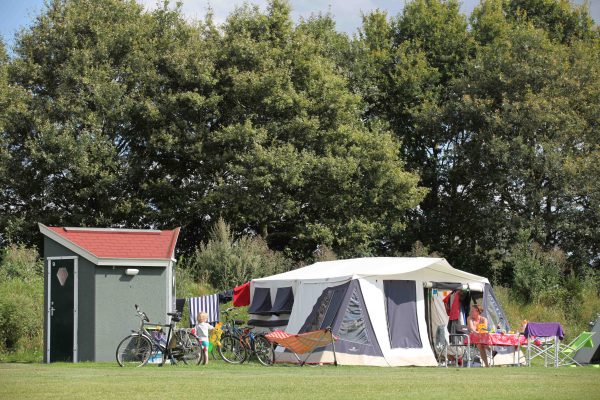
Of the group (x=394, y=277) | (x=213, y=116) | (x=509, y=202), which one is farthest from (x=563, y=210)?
(x=394, y=277)

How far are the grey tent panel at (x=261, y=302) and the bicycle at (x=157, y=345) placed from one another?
12.7 feet

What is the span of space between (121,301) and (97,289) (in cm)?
54

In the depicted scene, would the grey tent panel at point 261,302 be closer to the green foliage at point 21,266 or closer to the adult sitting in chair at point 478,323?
the adult sitting in chair at point 478,323

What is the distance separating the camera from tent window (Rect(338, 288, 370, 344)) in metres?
19.1

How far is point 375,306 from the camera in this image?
19609 millimetres

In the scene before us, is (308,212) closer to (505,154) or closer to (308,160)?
(308,160)

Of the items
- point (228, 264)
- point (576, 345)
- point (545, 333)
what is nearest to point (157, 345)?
point (545, 333)

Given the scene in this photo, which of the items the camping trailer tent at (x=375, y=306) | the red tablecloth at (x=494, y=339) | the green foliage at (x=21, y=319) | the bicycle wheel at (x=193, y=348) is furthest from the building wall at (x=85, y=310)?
the red tablecloth at (x=494, y=339)

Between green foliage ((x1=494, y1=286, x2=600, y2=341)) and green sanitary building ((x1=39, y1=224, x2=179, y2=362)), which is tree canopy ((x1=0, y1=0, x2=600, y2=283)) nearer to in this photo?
green foliage ((x1=494, y1=286, x2=600, y2=341))

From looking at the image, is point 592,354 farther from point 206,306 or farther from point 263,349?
point 206,306

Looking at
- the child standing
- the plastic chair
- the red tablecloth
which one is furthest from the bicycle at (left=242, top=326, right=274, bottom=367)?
the red tablecloth

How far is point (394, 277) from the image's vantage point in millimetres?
19984

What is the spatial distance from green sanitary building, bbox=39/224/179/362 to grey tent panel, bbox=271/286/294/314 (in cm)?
282

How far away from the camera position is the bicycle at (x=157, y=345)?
1733 centimetres
